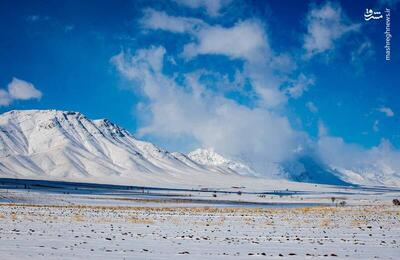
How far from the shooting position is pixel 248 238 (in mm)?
27484

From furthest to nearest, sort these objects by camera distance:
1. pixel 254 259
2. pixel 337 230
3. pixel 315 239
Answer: pixel 337 230 < pixel 315 239 < pixel 254 259

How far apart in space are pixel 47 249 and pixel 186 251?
5.79m

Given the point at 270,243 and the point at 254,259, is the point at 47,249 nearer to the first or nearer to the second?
the point at 254,259

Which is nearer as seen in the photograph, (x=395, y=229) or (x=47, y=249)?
(x=47, y=249)

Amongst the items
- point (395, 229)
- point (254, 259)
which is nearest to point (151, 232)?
point (254, 259)

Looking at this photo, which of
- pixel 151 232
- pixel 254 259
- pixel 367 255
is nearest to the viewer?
pixel 254 259

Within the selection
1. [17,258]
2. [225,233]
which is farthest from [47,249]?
[225,233]

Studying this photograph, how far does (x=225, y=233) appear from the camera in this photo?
30.1 m

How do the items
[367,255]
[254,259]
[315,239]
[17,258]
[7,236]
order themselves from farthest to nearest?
1. [315,239]
2. [7,236]
3. [367,255]
4. [254,259]
5. [17,258]

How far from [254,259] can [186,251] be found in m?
3.37

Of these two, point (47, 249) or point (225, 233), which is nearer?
point (47, 249)

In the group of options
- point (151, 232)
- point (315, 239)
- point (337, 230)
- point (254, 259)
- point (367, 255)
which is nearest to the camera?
point (254, 259)

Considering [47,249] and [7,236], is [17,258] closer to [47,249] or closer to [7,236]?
[47,249]

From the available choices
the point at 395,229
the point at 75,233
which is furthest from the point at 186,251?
the point at 395,229
